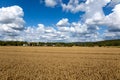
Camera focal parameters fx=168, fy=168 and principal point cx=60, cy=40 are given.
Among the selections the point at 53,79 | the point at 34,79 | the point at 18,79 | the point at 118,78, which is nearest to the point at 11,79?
the point at 18,79

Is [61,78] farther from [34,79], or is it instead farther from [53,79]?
[34,79]

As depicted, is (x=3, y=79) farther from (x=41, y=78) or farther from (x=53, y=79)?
(x=53, y=79)

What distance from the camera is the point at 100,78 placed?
1452cm

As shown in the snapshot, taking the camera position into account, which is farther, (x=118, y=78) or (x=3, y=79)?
(x=118, y=78)

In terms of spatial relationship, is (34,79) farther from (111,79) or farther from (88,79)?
(111,79)

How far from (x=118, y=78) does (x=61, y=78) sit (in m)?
4.99

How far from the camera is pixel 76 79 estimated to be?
1406cm

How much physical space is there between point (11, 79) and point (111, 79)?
27.5 feet

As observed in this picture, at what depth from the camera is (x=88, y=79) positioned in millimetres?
14086

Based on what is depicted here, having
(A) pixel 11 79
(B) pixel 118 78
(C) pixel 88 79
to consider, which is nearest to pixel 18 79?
(A) pixel 11 79

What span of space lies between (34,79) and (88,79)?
4512 millimetres

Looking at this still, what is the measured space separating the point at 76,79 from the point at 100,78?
7.12 feet

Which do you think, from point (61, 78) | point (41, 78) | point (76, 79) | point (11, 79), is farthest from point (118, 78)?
point (11, 79)

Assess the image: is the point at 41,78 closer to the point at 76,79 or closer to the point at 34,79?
the point at 34,79
